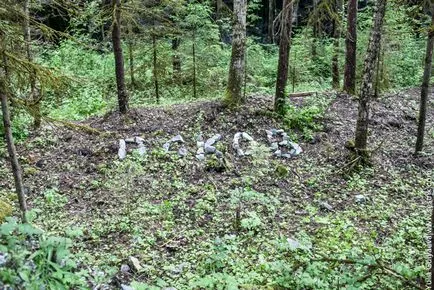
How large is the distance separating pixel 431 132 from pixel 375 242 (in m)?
6.95

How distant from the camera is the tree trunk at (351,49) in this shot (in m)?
12.6

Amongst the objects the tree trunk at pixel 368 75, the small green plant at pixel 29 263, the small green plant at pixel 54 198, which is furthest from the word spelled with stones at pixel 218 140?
the small green plant at pixel 29 263

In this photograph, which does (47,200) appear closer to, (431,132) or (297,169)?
(297,169)

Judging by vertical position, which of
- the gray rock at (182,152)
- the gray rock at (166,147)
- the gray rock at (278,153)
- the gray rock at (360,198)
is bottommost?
the gray rock at (360,198)

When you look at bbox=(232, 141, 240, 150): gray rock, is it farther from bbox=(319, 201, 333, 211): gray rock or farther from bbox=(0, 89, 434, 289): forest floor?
bbox=(319, 201, 333, 211): gray rock

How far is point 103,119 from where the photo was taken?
10.6 metres

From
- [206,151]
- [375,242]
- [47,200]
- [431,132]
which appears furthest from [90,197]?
[431,132]

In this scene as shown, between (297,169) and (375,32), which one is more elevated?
(375,32)

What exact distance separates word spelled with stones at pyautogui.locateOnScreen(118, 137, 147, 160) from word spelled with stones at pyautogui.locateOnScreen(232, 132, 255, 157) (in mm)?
2200

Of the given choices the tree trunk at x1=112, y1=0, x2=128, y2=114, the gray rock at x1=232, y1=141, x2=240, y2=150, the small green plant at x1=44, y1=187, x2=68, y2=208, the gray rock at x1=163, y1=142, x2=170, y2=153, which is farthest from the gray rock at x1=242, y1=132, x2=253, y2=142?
the small green plant at x1=44, y1=187, x2=68, y2=208

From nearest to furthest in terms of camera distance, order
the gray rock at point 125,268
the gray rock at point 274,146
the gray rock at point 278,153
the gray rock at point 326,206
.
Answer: the gray rock at point 125,268 < the gray rock at point 326,206 < the gray rock at point 278,153 < the gray rock at point 274,146

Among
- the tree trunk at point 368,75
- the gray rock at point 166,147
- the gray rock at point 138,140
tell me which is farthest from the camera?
the gray rock at point 138,140

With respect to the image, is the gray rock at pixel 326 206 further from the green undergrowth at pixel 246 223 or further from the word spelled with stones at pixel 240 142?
the word spelled with stones at pixel 240 142

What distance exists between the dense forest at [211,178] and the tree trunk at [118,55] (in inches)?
1.5
